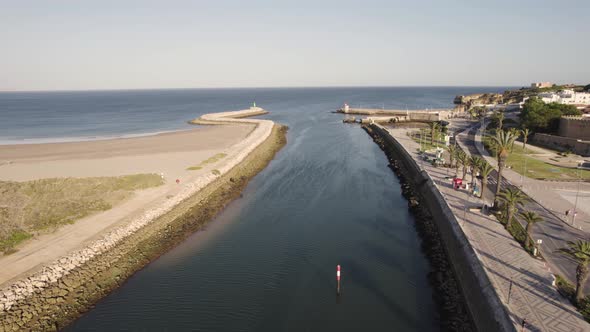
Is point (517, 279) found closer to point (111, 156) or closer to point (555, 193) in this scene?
point (555, 193)

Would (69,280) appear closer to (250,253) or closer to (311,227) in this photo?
(250,253)

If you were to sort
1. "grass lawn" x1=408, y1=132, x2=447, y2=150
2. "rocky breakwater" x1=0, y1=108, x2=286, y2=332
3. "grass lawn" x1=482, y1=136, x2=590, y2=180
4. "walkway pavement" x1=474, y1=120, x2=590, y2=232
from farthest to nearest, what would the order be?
1. "grass lawn" x1=408, y1=132, x2=447, y2=150
2. "grass lawn" x1=482, y1=136, x2=590, y2=180
3. "walkway pavement" x1=474, y1=120, x2=590, y2=232
4. "rocky breakwater" x1=0, y1=108, x2=286, y2=332

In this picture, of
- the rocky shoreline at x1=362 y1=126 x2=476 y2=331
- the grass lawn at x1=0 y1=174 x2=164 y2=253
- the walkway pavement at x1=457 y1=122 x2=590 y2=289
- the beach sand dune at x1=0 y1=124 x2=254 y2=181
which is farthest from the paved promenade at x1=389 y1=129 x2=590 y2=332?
the beach sand dune at x1=0 y1=124 x2=254 y2=181

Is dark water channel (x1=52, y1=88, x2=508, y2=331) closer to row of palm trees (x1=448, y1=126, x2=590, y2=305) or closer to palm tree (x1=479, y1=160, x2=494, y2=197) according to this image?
row of palm trees (x1=448, y1=126, x2=590, y2=305)

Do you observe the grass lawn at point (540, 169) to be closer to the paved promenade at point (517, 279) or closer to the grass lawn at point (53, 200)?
the paved promenade at point (517, 279)

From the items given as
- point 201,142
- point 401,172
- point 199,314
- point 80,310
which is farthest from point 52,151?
point 401,172
